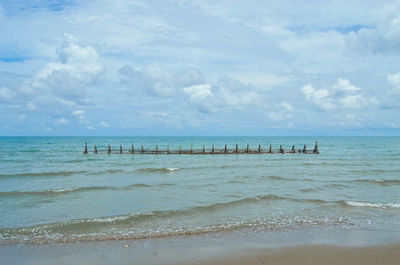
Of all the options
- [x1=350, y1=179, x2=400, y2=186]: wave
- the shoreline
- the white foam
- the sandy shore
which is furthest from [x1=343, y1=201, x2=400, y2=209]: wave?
[x1=350, y1=179, x2=400, y2=186]: wave

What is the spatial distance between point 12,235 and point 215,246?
19.8ft

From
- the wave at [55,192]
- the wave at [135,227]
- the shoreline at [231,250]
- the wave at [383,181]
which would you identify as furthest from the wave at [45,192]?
the wave at [383,181]

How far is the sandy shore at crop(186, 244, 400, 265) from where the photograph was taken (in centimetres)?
693

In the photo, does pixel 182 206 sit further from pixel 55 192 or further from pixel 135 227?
pixel 55 192

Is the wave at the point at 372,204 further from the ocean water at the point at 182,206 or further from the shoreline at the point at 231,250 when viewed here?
the shoreline at the point at 231,250

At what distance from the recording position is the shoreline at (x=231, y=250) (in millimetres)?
7043

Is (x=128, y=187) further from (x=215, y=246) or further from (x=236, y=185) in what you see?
(x=215, y=246)

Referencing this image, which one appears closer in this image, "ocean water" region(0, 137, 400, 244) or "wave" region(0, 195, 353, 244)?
"wave" region(0, 195, 353, 244)

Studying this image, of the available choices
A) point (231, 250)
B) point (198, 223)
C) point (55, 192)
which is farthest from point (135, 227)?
point (55, 192)

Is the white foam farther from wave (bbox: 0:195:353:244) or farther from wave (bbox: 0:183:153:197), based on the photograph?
wave (bbox: 0:183:153:197)

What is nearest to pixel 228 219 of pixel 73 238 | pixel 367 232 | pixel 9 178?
pixel 367 232

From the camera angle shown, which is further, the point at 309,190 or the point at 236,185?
the point at 236,185

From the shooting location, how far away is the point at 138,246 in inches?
314

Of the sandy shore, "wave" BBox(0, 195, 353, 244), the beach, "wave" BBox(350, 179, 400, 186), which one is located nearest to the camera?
the sandy shore
